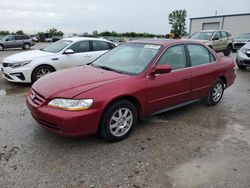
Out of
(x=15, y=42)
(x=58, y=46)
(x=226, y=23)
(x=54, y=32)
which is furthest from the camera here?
(x=54, y=32)

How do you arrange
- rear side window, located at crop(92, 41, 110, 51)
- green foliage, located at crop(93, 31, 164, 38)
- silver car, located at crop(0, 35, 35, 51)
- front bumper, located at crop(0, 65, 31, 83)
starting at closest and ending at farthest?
front bumper, located at crop(0, 65, 31, 83), rear side window, located at crop(92, 41, 110, 51), silver car, located at crop(0, 35, 35, 51), green foliage, located at crop(93, 31, 164, 38)

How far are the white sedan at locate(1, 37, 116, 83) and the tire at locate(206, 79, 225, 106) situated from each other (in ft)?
13.8

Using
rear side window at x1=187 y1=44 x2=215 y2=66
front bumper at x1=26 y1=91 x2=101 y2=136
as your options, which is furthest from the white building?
front bumper at x1=26 y1=91 x2=101 y2=136

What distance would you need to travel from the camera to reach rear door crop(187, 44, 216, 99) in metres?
4.72

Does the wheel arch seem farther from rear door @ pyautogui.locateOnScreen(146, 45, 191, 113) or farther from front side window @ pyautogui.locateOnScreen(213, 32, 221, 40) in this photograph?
front side window @ pyautogui.locateOnScreen(213, 32, 221, 40)

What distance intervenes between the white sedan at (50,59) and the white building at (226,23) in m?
29.3

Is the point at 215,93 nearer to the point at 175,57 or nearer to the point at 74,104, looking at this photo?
the point at 175,57

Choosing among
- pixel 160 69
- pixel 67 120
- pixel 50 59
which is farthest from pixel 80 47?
pixel 67 120

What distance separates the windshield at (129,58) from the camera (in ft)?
13.4

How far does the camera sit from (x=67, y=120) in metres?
3.17

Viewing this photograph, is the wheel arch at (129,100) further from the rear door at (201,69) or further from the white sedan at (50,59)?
the white sedan at (50,59)

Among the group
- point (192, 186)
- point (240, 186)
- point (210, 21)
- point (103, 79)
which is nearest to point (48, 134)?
point (103, 79)

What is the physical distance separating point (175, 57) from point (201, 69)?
2.32 ft

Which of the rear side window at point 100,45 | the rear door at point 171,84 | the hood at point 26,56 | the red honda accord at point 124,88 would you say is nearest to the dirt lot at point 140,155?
the red honda accord at point 124,88
